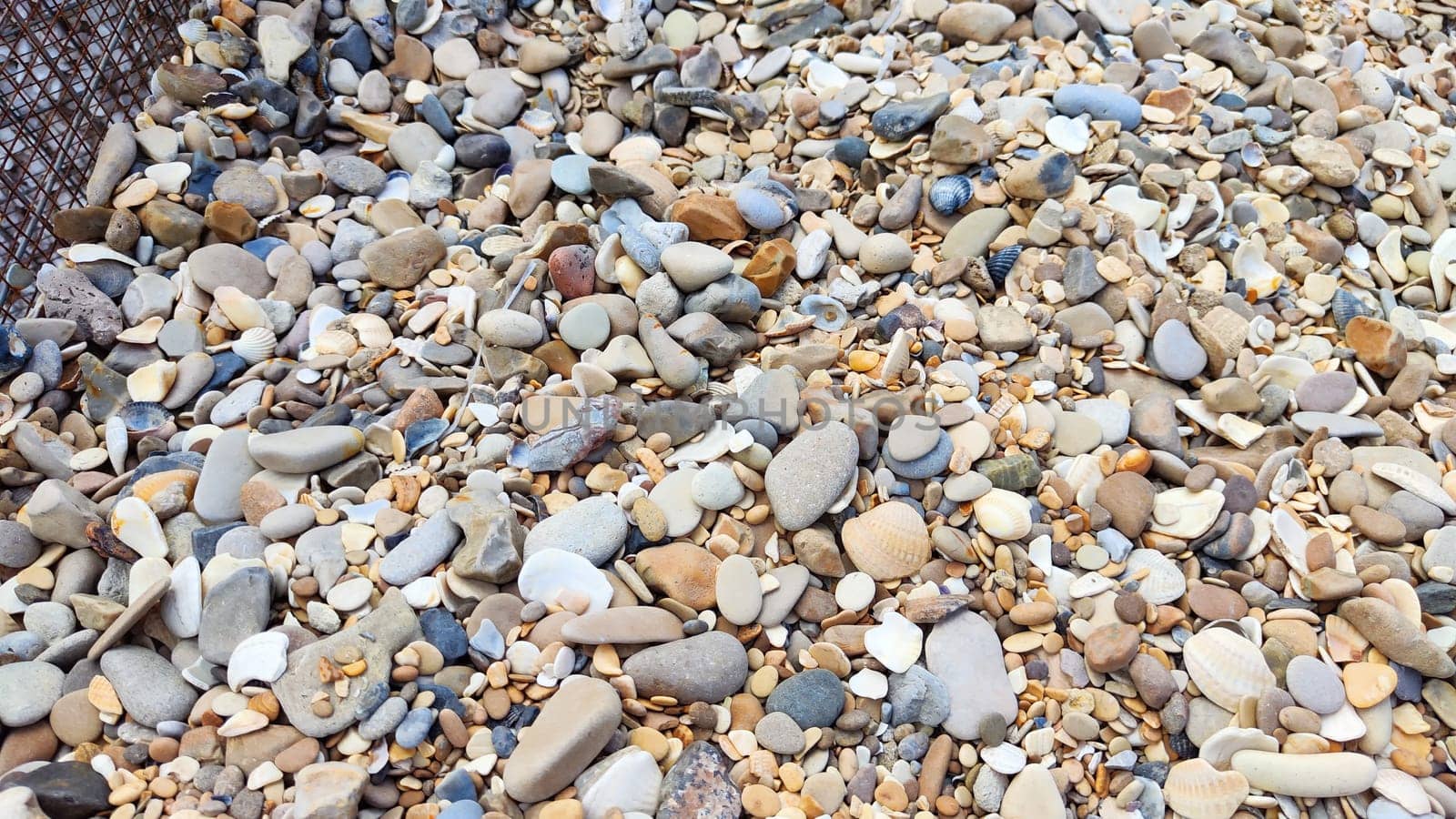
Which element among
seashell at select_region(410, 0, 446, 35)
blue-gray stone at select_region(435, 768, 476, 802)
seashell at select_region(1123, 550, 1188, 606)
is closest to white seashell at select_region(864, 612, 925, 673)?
seashell at select_region(1123, 550, 1188, 606)

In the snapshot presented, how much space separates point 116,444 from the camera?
6.59 feet

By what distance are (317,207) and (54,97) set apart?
2.71ft

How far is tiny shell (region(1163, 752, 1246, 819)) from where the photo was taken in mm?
1535

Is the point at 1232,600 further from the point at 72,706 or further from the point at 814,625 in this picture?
the point at 72,706

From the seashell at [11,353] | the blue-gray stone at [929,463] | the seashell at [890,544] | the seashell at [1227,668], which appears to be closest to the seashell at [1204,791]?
the seashell at [1227,668]

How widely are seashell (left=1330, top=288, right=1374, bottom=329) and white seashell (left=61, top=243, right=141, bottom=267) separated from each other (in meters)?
3.07

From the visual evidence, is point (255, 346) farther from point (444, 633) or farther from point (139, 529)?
point (444, 633)

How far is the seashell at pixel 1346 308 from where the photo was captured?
2.26 meters

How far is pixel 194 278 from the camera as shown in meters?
2.29

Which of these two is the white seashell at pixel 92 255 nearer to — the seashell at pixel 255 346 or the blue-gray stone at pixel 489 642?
the seashell at pixel 255 346

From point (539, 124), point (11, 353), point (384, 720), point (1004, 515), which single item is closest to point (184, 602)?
point (384, 720)

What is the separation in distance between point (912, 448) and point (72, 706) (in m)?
1.62

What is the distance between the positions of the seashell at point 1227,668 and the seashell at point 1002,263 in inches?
38.5

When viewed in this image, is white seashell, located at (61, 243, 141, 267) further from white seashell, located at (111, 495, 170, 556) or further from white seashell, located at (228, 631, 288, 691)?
white seashell, located at (228, 631, 288, 691)
